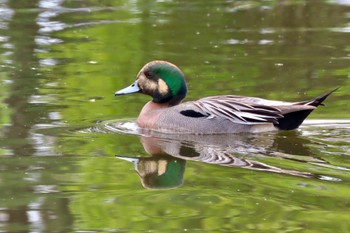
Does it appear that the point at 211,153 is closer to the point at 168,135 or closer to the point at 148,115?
the point at 168,135

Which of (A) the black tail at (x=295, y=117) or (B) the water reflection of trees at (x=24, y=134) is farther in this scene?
(A) the black tail at (x=295, y=117)

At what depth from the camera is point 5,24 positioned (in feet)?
51.9

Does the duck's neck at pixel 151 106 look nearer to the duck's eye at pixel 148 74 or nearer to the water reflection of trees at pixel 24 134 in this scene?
the duck's eye at pixel 148 74

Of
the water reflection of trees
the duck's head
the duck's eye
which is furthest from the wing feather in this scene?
the water reflection of trees

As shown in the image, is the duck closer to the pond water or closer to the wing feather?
the wing feather

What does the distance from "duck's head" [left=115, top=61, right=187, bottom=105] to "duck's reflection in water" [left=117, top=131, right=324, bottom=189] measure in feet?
2.10

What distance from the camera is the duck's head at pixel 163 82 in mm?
10438

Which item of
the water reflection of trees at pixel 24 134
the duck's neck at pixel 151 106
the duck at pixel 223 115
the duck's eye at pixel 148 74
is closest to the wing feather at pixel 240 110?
the duck at pixel 223 115

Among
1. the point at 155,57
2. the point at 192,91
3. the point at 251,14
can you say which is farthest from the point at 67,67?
the point at 251,14

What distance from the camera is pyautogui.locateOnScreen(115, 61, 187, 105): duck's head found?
34.2 ft

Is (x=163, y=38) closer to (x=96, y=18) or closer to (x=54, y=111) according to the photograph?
(x=96, y=18)

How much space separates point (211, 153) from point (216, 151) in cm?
8

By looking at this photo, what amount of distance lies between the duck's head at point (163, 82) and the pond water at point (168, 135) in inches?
16.3

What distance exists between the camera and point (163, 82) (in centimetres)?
1047
